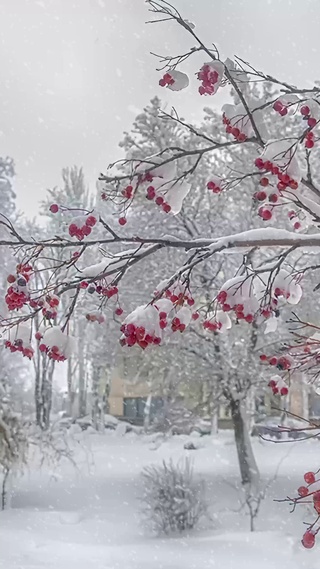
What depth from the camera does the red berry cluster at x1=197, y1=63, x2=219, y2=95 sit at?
87.3 inches

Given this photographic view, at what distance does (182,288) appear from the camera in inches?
93.2

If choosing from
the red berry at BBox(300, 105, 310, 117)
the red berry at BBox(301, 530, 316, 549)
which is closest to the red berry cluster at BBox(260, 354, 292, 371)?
the red berry at BBox(301, 530, 316, 549)

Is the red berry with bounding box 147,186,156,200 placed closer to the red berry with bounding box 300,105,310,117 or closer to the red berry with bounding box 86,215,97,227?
the red berry with bounding box 86,215,97,227

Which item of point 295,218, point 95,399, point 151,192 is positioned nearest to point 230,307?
Result: point 151,192

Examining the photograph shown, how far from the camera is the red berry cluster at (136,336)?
2.10m

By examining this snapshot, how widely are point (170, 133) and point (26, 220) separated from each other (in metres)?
8.59

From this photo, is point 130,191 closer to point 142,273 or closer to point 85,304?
point 142,273

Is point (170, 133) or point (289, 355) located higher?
point (170, 133)

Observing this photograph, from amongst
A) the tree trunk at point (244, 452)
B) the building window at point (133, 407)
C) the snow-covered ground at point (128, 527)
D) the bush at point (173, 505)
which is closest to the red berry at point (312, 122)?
the snow-covered ground at point (128, 527)

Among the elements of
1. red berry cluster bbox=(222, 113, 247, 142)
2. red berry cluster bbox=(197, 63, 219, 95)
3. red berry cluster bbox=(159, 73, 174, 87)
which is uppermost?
red berry cluster bbox=(159, 73, 174, 87)

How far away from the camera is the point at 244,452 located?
1125 cm

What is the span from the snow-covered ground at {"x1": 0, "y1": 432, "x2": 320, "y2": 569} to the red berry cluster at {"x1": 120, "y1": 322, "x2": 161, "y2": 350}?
5.97m

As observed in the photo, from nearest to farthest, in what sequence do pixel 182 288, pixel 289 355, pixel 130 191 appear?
pixel 130 191 < pixel 182 288 < pixel 289 355

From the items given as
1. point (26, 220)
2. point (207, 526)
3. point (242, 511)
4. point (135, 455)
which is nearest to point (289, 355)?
point (207, 526)
